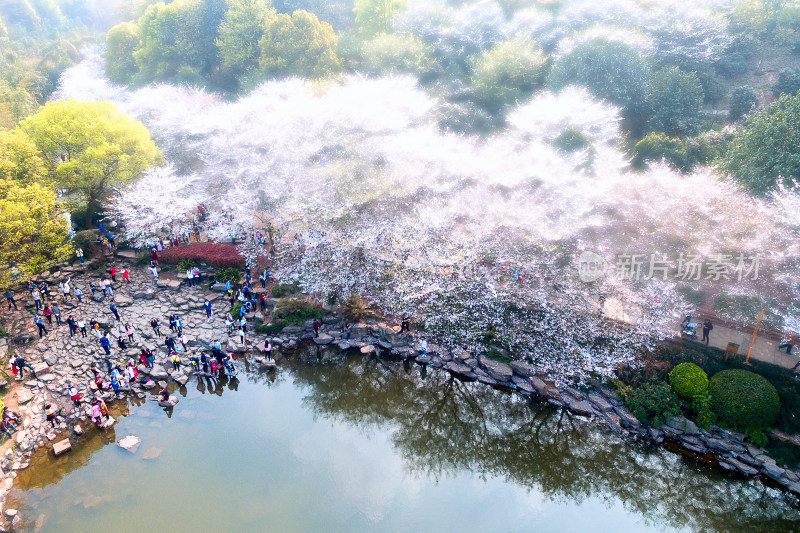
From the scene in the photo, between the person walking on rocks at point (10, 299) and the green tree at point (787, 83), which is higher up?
the green tree at point (787, 83)

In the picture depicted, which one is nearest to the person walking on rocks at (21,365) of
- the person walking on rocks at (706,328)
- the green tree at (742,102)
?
the person walking on rocks at (706,328)

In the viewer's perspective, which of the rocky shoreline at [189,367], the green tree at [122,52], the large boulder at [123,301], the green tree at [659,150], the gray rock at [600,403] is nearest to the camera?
the rocky shoreline at [189,367]

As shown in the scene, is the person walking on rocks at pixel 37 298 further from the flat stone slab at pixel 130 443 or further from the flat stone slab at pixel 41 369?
the flat stone slab at pixel 130 443

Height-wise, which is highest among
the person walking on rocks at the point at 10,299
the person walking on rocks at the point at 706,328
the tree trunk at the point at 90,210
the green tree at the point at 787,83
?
the green tree at the point at 787,83

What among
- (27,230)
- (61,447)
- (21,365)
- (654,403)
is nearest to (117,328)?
(21,365)

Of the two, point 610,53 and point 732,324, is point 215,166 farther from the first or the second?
point 732,324

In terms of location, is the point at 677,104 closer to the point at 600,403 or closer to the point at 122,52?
the point at 600,403

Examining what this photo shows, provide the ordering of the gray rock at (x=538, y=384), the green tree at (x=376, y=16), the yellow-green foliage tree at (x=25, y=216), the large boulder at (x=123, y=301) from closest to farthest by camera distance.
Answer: the gray rock at (x=538, y=384) < the yellow-green foliage tree at (x=25, y=216) < the large boulder at (x=123, y=301) < the green tree at (x=376, y=16)

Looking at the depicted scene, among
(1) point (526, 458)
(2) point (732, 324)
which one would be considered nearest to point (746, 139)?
(2) point (732, 324)
